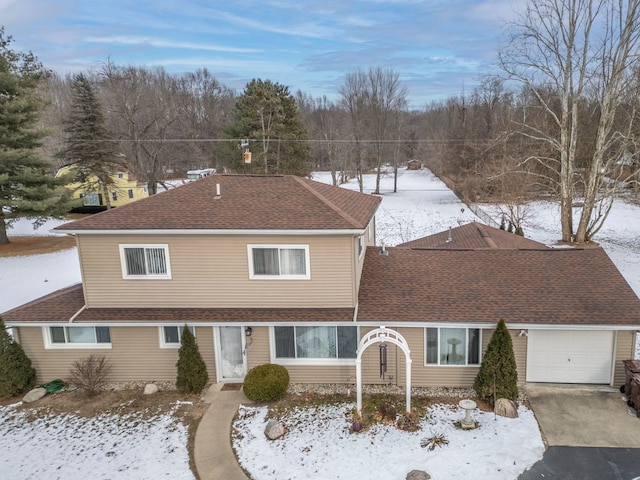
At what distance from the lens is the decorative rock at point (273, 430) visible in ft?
32.8

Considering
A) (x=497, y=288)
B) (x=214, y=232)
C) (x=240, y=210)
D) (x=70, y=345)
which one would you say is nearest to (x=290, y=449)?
(x=214, y=232)

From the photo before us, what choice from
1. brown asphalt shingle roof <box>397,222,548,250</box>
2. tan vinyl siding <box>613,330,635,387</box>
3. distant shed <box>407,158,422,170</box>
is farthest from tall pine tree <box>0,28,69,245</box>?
distant shed <box>407,158,422,170</box>

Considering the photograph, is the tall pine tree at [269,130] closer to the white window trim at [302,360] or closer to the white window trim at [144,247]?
the white window trim at [144,247]

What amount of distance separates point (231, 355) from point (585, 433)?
9066 mm

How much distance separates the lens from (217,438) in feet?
33.0

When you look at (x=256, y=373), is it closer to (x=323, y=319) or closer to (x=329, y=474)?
(x=323, y=319)

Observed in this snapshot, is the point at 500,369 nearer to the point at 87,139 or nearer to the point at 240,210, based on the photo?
the point at 240,210

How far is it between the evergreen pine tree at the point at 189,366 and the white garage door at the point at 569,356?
9064 millimetres

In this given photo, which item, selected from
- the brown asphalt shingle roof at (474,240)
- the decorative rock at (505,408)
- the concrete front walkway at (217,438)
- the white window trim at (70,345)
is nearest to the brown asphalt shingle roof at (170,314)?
the white window trim at (70,345)

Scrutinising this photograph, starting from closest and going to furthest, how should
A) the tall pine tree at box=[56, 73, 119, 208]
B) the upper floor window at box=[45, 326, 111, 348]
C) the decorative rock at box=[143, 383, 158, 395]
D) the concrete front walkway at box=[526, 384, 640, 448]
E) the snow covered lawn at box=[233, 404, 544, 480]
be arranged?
the snow covered lawn at box=[233, 404, 544, 480], the concrete front walkway at box=[526, 384, 640, 448], the decorative rock at box=[143, 383, 158, 395], the upper floor window at box=[45, 326, 111, 348], the tall pine tree at box=[56, 73, 119, 208]

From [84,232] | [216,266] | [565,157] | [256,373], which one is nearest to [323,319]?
[256,373]

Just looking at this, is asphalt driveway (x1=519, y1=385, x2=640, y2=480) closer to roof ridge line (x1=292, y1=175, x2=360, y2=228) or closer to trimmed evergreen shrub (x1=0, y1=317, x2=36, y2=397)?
roof ridge line (x1=292, y1=175, x2=360, y2=228)

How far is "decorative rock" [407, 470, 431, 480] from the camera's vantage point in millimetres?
8477

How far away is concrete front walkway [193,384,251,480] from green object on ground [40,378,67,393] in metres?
4.44
